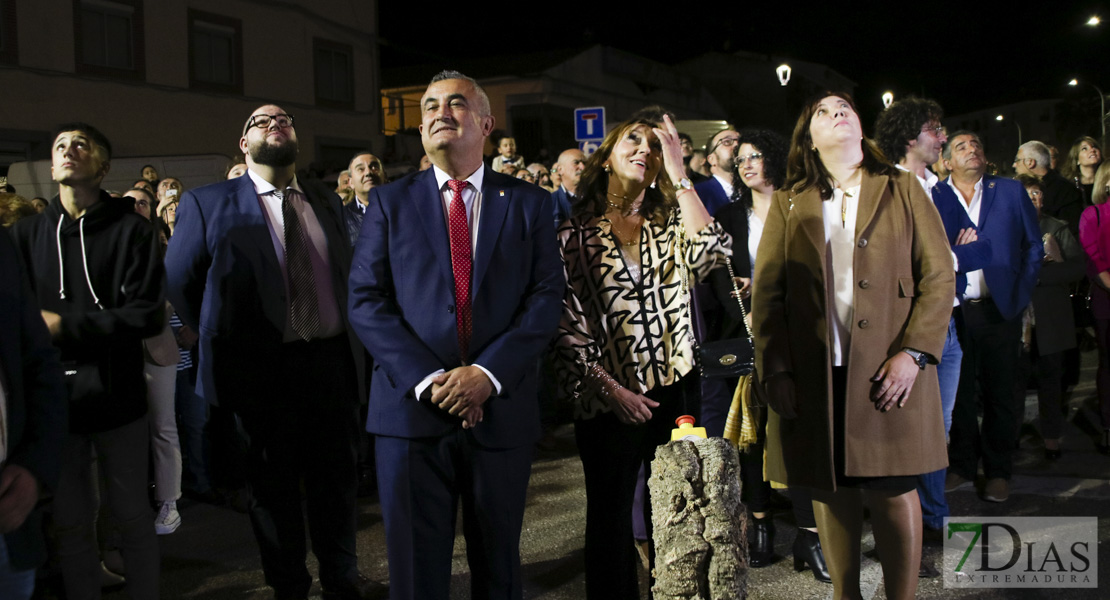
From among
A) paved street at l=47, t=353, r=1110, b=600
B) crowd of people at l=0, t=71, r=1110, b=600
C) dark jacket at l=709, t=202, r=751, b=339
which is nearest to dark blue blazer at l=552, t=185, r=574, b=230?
paved street at l=47, t=353, r=1110, b=600

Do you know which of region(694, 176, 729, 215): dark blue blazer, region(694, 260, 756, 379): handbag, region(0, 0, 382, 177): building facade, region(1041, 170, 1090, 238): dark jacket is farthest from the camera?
region(0, 0, 382, 177): building facade

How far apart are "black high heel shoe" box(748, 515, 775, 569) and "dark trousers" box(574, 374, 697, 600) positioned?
3.86 feet

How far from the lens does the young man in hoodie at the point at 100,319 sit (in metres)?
3.37

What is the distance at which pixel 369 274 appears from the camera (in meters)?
2.91

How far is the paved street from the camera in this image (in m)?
4.03

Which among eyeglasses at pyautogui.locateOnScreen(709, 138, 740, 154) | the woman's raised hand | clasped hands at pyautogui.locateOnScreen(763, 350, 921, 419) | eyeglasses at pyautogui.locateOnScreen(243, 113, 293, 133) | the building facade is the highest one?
the building facade

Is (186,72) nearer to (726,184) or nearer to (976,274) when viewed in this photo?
A: (726,184)

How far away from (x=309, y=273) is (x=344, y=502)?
107 cm

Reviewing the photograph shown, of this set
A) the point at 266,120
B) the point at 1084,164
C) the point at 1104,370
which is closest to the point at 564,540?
the point at 266,120

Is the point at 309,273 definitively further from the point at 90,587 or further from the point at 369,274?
the point at 90,587

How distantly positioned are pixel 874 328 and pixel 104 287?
308cm

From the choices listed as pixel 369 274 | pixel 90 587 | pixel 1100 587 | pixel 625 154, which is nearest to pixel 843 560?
pixel 1100 587

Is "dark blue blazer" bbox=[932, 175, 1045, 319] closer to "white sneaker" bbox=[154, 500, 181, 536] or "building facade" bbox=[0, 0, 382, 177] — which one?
"white sneaker" bbox=[154, 500, 181, 536]

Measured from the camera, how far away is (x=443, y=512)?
2.89m
